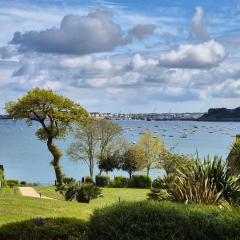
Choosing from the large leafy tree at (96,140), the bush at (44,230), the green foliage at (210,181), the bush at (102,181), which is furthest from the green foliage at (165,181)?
the large leafy tree at (96,140)

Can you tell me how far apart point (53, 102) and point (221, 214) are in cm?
4887

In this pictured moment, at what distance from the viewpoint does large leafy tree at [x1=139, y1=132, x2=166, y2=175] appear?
8625 cm

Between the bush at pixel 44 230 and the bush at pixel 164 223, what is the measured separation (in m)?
1.68

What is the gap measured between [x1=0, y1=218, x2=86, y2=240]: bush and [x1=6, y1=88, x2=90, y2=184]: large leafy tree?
45211mm

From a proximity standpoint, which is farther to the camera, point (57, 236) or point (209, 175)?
point (209, 175)

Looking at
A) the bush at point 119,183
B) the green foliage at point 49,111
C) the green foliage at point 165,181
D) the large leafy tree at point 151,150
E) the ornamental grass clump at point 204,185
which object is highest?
the green foliage at point 49,111

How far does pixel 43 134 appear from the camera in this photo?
60281 mm

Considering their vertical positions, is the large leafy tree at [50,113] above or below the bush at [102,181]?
above

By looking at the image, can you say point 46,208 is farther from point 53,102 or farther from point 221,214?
point 53,102

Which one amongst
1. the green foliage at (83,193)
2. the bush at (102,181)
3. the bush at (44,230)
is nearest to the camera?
the bush at (44,230)

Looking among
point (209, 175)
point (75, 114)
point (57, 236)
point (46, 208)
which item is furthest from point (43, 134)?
point (57, 236)

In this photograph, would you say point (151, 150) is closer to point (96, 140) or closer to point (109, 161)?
point (109, 161)

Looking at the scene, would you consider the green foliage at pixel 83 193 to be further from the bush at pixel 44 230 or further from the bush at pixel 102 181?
the bush at pixel 102 181

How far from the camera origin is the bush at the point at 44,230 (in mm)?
10453
